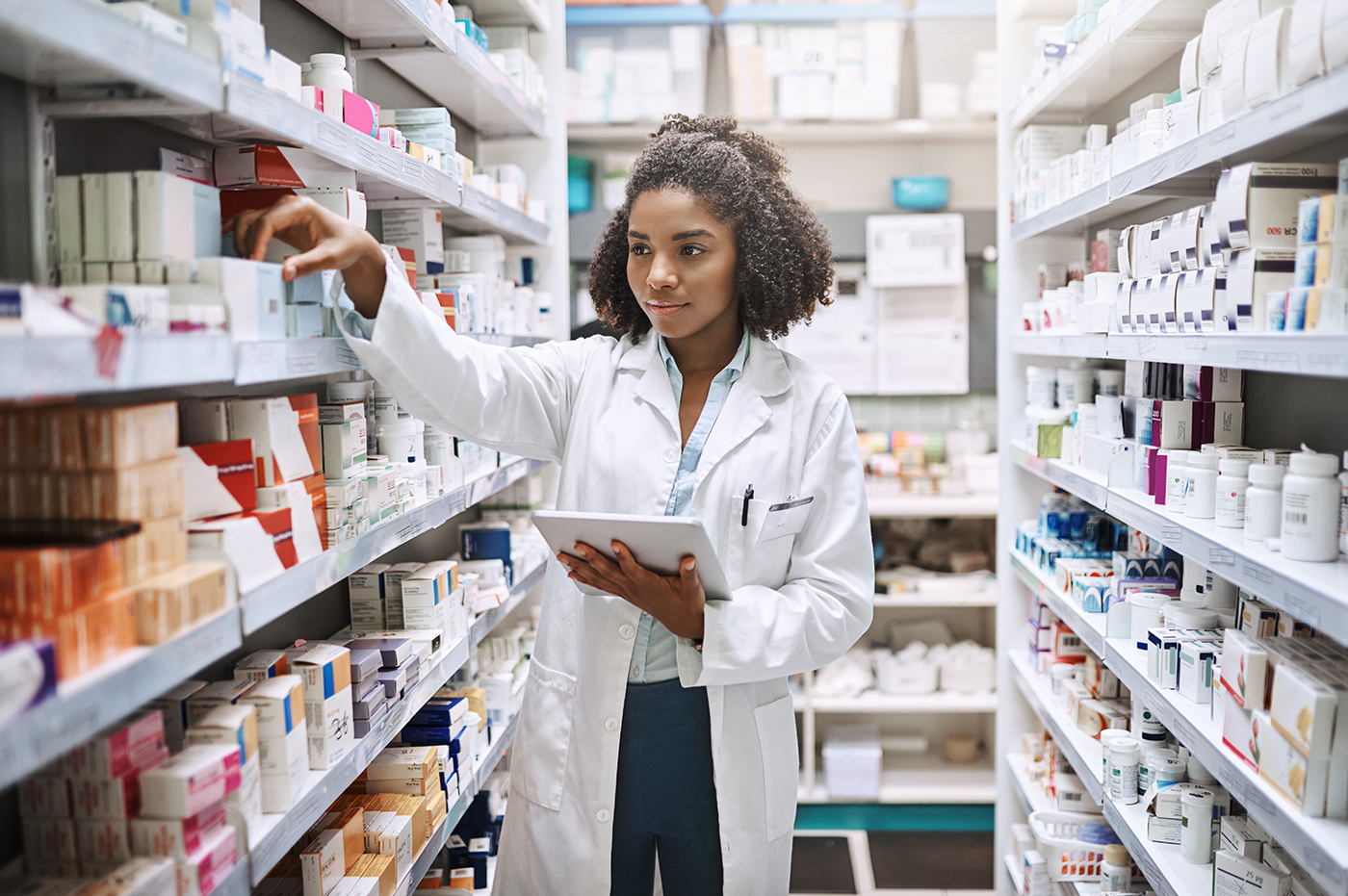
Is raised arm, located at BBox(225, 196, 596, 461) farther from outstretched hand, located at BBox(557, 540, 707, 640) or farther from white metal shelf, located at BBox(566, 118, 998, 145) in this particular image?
white metal shelf, located at BBox(566, 118, 998, 145)

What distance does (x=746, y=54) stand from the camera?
14.0 ft

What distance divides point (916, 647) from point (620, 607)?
292cm

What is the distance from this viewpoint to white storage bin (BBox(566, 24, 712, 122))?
14.0 feet

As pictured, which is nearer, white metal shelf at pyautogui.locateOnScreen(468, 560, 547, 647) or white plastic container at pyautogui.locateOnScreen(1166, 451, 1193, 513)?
white plastic container at pyautogui.locateOnScreen(1166, 451, 1193, 513)

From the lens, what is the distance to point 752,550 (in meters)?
1.91

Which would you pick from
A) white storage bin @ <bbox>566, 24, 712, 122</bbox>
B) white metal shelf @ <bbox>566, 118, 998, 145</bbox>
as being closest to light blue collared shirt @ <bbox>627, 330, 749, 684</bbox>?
white metal shelf @ <bbox>566, 118, 998, 145</bbox>

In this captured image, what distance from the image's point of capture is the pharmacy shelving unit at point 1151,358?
1467 mm

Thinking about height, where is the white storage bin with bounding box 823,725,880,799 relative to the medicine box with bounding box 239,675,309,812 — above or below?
below

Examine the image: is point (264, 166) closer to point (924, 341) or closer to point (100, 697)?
point (100, 697)

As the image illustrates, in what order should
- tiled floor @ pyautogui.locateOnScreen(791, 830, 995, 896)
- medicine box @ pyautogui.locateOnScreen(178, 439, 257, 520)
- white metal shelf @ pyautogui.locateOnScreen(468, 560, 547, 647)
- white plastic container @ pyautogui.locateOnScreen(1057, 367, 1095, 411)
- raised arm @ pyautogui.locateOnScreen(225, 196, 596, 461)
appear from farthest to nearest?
tiled floor @ pyautogui.locateOnScreen(791, 830, 995, 896), white plastic container @ pyautogui.locateOnScreen(1057, 367, 1095, 411), white metal shelf @ pyautogui.locateOnScreen(468, 560, 547, 647), raised arm @ pyautogui.locateOnScreen(225, 196, 596, 461), medicine box @ pyautogui.locateOnScreen(178, 439, 257, 520)

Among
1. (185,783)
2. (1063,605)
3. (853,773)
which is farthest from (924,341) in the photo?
(185,783)

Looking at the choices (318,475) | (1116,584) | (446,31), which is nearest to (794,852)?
(1116,584)

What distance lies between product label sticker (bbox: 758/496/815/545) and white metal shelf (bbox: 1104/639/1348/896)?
0.85 meters

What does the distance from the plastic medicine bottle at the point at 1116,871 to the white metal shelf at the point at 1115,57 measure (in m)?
2.05
